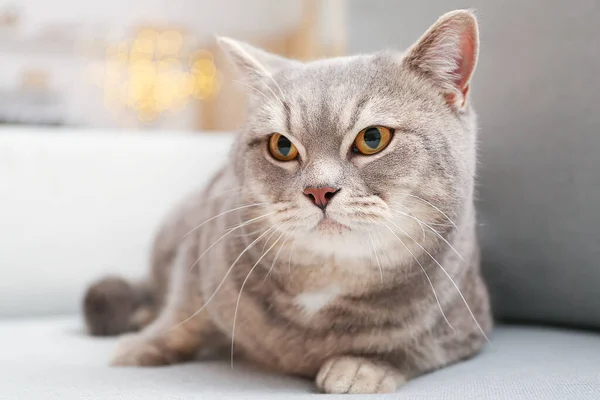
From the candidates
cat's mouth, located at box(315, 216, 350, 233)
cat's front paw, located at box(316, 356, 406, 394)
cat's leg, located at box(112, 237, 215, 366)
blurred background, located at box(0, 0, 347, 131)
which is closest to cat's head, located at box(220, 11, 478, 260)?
cat's mouth, located at box(315, 216, 350, 233)

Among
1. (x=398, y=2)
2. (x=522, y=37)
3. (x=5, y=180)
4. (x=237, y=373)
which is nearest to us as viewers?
(x=237, y=373)

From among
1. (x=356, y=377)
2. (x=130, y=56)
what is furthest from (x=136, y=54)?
(x=356, y=377)

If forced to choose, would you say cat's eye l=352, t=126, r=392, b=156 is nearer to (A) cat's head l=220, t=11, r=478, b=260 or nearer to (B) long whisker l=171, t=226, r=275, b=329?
(A) cat's head l=220, t=11, r=478, b=260

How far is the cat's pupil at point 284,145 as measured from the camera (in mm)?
957

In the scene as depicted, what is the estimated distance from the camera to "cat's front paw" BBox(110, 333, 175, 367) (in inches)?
42.4

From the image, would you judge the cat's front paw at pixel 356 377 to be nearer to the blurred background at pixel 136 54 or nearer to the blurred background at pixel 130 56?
the blurred background at pixel 136 54

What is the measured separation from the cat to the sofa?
2.4 inches

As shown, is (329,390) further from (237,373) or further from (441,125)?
(441,125)

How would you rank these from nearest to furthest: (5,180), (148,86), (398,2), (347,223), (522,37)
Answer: (347,223) → (522,37) → (398,2) → (5,180) → (148,86)

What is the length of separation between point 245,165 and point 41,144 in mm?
831

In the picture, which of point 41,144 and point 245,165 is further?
point 41,144

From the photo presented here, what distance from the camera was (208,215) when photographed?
1254 mm

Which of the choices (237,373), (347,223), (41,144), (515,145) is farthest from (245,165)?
(41,144)

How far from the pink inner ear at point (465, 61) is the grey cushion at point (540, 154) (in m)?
0.26
